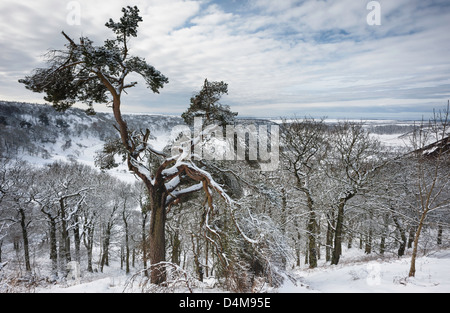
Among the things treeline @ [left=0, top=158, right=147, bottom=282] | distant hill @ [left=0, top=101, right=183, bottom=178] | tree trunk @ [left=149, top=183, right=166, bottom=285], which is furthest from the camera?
distant hill @ [left=0, top=101, right=183, bottom=178]

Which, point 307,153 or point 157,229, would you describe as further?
point 307,153

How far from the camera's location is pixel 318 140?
12703mm

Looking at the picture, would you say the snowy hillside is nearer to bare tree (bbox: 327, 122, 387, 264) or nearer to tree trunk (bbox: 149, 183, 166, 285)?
bare tree (bbox: 327, 122, 387, 264)

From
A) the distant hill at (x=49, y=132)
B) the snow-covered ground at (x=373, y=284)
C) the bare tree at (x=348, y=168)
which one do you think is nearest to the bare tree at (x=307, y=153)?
the bare tree at (x=348, y=168)

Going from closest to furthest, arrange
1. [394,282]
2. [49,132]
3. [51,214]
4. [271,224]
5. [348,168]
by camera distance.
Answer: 1. [394,282]
2. [271,224]
3. [348,168]
4. [51,214]
5. [49,132]

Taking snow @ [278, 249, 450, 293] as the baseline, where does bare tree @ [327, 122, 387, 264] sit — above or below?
above

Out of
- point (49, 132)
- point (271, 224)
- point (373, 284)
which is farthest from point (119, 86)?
point (49, 132)

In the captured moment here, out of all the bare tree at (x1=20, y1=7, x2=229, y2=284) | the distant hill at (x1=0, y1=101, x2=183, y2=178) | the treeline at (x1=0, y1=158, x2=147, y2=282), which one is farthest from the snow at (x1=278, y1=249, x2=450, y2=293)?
the distant hill at (x1=0, y1=101, x2=183, y2=178)

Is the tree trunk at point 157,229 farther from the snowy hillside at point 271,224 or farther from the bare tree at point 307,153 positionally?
the bare tree at point 307,153

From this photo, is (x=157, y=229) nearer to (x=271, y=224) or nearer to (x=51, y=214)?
(x=271, y=224)
